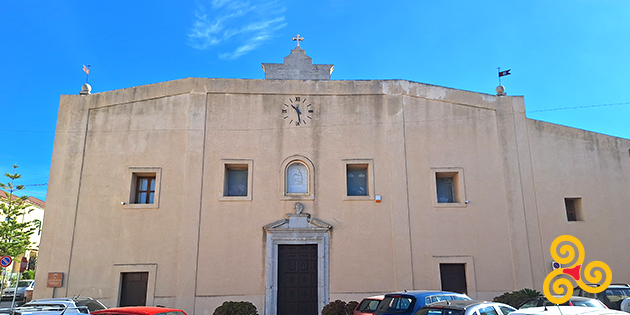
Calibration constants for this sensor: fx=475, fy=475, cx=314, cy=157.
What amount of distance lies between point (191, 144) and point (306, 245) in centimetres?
500

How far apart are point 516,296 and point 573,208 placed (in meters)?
4.41

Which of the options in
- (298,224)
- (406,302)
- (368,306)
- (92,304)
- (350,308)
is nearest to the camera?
(406,302)

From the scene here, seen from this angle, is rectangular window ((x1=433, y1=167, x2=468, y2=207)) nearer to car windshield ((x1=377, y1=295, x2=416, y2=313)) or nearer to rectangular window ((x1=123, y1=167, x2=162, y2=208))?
car windshield ((x1=377, y1=295, x2=416, y2=313))

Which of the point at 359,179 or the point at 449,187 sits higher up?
the point at 359,179

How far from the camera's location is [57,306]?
39.1ft

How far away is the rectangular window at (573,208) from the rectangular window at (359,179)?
677 centimetres

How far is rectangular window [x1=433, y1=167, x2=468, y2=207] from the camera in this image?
1561 centimetres

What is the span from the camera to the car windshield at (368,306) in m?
10.9

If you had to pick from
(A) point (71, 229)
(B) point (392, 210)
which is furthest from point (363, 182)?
(A) point (71, 229)

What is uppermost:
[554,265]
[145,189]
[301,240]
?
[145,189]

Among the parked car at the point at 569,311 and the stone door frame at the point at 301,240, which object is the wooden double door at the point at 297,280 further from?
the parked car at the point at 569,311

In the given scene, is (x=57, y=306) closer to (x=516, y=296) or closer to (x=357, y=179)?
(x=357, y=179)

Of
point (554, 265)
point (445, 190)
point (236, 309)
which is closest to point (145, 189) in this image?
point (236, 309)

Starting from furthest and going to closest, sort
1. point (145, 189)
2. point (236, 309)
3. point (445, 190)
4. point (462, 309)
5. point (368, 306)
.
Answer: point (445, 190) → point (145, 189) → point (236, 309) → point (368, 306) → point (462, 309)
